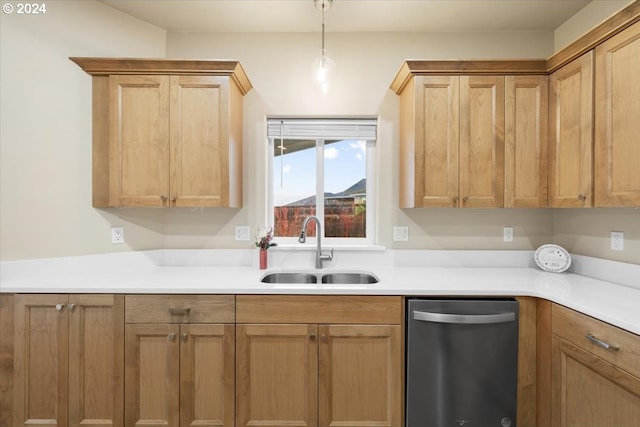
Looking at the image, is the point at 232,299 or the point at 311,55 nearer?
the point at 232,299

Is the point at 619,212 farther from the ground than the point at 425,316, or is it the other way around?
the point at 619,212

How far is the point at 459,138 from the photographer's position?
2039 mm

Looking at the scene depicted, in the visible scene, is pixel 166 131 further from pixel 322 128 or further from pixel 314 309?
pixel 314 309

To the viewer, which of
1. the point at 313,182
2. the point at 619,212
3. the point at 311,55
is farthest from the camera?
the point at 313,182

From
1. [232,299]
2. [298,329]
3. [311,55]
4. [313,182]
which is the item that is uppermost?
[311,55]

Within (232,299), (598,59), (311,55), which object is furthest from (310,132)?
(598,59)

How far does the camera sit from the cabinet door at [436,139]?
2.04 metres

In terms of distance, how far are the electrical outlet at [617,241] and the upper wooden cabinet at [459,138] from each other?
648mm

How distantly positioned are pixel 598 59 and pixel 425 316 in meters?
1.63

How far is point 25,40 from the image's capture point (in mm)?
1896

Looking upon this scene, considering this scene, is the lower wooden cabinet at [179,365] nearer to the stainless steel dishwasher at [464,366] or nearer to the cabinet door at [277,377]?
the cabinet door at [277,377]

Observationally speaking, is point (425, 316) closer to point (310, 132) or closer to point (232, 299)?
point (232, 299)

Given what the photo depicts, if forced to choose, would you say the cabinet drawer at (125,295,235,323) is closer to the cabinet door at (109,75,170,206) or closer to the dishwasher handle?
the cabinet door at (109,75,170,206)

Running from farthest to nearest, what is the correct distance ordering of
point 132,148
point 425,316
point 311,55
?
point 311,55 → point 132,148 → point 425,316
